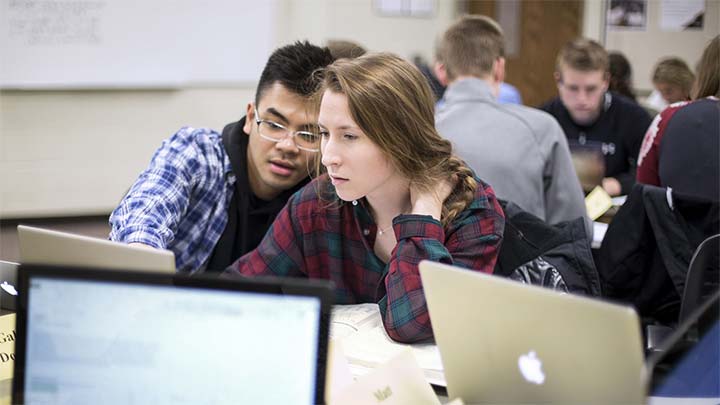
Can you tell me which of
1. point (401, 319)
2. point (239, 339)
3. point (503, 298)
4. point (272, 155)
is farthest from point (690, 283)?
point (239, 339)

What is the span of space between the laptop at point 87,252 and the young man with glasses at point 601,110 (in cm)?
290

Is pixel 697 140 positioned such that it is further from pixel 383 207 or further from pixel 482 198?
pixel 383 207

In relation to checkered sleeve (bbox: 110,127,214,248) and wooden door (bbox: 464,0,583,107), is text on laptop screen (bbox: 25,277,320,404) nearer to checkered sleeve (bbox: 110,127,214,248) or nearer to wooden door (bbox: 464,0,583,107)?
checkered sleeve (bbox: 110,127,214,248)

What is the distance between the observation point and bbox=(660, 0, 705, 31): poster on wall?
236 inches

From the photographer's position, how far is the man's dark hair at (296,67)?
217cm

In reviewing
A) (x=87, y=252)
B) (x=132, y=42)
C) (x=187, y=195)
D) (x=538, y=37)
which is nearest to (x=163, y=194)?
(x=187, y=195)

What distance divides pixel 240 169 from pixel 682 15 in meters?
4.88

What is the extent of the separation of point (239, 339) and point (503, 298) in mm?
338

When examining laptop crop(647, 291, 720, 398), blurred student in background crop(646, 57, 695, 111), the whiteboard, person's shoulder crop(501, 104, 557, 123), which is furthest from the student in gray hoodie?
the whiteboard

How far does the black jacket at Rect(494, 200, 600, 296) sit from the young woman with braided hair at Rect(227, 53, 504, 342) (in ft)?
0.23

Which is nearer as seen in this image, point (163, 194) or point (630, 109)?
point (163, 194)

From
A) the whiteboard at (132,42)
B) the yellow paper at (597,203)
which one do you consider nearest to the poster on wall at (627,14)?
the whiteboard at (132,42)

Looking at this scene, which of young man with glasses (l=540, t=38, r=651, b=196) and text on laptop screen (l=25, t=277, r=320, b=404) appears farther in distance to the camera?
young man with glasses (l=540, t=38, r=651, b=196)

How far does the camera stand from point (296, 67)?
7.13 ft
